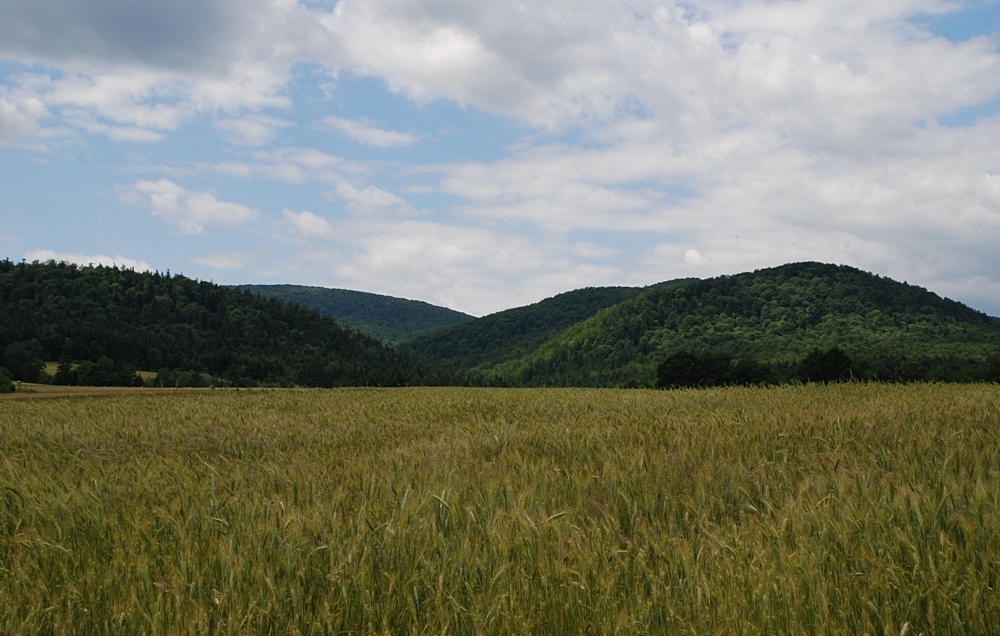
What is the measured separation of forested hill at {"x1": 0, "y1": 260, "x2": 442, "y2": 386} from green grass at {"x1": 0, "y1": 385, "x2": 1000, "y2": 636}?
94.3 m

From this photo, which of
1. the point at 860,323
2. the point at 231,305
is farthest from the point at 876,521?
the point at 860,323

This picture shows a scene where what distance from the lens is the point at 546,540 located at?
4.21 m

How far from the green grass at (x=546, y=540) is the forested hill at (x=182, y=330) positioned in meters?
94.3

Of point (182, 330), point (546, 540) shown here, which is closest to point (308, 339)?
point (182, 330)

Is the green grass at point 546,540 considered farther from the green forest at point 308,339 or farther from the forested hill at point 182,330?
the forested hill at point 182,330

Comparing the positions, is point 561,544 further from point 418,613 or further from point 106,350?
point 106,350

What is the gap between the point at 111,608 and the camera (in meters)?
3.67

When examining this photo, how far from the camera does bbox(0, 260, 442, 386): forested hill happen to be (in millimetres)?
107938

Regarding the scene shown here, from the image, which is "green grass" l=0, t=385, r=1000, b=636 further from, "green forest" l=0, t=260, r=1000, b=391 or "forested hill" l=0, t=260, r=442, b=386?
"forested hill" l=0, t=260, r=442, b=386

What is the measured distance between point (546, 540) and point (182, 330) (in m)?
160

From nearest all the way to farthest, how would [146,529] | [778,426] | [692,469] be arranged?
[146,529], [692,469], [778,426]

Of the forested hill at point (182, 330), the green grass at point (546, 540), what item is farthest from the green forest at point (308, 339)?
the green grass at point (546, 540)

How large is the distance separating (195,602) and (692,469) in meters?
4.44

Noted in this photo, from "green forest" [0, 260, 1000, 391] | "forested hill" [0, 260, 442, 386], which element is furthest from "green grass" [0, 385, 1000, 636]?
"forested hill" [0, 260, 442, 386]
